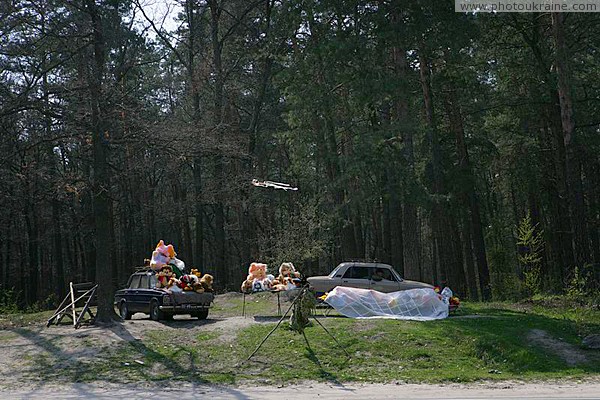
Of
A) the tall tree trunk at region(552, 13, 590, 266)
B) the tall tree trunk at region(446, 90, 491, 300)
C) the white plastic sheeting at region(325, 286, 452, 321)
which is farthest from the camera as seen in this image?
the tall tree trunk at region(446, 90, 491, 300)

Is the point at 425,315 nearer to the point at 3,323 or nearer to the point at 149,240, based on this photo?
the point at 3,323

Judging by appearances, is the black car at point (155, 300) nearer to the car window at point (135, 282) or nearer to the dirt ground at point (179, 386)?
the car window at point (135, 282)

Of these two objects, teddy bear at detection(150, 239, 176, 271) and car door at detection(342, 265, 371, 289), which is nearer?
teddy bear at detection(150, 239, 176, 271)

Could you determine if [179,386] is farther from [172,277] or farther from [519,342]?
[519,342]

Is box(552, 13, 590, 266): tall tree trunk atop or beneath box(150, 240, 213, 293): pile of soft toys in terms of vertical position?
atop

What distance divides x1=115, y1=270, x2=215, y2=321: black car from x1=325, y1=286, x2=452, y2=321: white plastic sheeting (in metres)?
4.07

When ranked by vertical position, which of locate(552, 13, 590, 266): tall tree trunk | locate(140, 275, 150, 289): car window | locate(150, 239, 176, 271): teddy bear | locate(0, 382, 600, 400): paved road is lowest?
locate(0, 382, 600, 400): paved road

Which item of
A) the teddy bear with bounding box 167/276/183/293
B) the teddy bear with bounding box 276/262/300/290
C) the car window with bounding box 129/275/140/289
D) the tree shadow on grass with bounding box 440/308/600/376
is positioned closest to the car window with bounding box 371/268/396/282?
the teddy bear with bounding box 276/262/300/290

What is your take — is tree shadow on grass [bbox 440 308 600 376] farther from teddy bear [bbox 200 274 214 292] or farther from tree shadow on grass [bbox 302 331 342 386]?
teddy bear [bbox 200 274 214 292]

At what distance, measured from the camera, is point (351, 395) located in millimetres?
13695

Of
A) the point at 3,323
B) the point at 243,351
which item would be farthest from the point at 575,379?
the point at 3,323

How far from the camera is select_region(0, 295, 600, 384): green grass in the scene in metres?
15.9

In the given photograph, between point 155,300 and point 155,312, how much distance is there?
381mm

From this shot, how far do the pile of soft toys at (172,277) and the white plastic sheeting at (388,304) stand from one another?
403 centimetres
